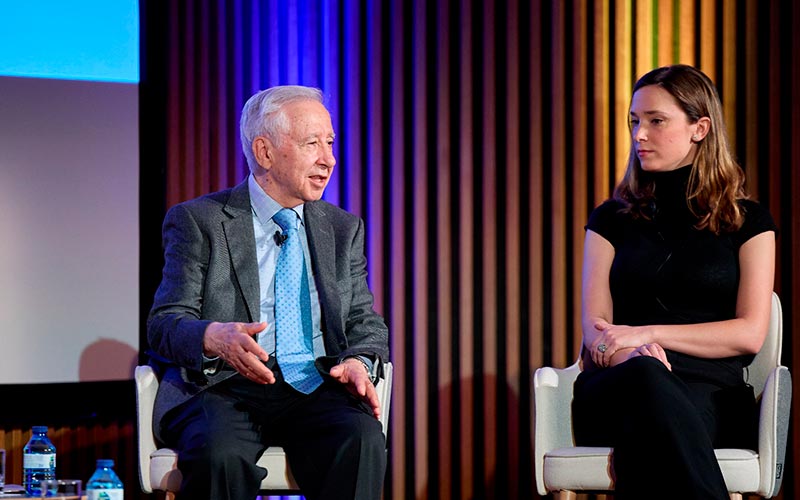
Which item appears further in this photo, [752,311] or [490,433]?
[490,433]

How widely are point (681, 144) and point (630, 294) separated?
1.56 feet

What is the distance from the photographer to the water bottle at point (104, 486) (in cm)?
204

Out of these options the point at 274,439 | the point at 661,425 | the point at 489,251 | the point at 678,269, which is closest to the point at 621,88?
the point at 489,251

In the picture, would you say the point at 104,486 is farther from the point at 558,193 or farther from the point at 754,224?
the point at 558,193

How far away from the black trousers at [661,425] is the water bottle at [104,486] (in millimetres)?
1264

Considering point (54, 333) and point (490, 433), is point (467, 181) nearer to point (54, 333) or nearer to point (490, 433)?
point (490, 433)

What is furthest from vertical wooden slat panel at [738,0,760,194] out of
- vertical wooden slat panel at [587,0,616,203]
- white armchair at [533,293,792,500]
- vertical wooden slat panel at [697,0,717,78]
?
white armchair at [533,293,792,500]

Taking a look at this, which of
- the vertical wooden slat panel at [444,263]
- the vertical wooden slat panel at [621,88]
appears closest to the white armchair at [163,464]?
the vertical wooden slat panel at [444,263]

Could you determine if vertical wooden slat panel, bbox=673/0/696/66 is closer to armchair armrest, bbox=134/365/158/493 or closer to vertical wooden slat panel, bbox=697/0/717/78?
vertical wooden slat panel, bbox=697/0/717/78

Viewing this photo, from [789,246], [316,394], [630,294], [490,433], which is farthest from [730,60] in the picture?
[316,394]

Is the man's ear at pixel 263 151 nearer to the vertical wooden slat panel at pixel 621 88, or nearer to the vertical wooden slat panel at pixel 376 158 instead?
the vertical wooden slat panel at pixel 376 158

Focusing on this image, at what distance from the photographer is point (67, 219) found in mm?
3701

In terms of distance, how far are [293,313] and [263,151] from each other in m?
0.49

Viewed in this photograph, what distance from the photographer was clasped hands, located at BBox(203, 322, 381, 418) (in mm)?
2543
